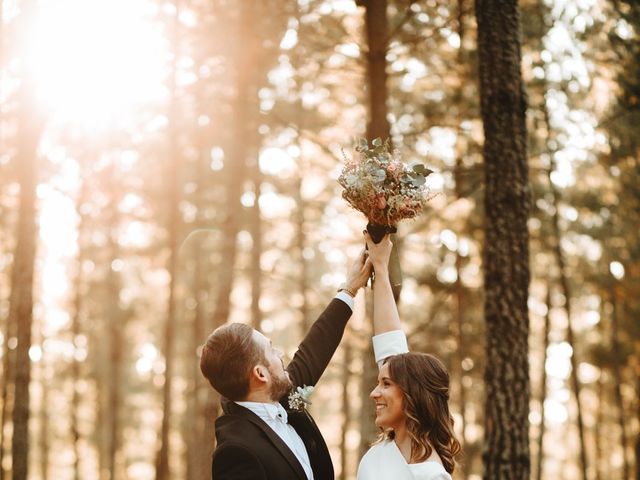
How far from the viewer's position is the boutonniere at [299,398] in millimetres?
3793

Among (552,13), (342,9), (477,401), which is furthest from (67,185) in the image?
(477,401)

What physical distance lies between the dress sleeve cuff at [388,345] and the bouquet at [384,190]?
1.75 ft

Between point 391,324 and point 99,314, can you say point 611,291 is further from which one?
point 391,324

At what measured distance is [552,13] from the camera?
602 inches

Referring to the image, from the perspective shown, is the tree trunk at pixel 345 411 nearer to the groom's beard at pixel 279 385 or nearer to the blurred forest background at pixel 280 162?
the blurred forest background at pixel 280 162

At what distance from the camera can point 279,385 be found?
3.69 metres

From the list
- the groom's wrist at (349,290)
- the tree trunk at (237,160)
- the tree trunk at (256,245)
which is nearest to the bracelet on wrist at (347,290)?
the groom's wrist at (349,290)

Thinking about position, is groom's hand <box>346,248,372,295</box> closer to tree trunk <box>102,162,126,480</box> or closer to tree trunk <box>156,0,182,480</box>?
tree trunk <box>156,0,182,480</box>

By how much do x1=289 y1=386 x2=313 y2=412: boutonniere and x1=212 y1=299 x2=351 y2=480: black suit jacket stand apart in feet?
0.14

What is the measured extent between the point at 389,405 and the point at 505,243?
3771 mm

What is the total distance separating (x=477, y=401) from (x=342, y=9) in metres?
14.3

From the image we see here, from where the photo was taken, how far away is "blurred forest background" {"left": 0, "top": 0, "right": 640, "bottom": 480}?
1028cm

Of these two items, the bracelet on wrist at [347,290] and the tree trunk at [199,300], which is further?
the tree trunk at [199,300]

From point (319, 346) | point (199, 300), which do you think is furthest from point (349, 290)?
point (199, 300)
